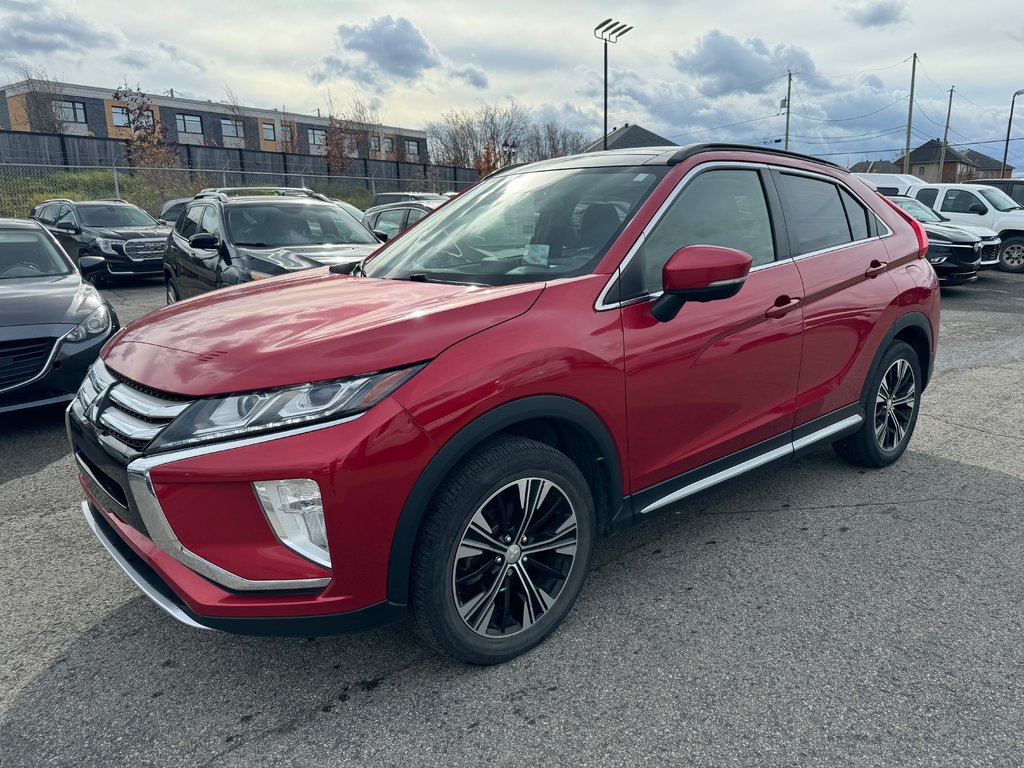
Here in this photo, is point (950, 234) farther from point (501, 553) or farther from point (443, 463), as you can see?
point (443, 463)

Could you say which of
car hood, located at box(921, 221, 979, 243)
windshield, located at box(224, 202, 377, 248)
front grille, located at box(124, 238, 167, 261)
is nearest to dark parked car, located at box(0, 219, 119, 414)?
windshield, located at box(224, 202, 377, 248)

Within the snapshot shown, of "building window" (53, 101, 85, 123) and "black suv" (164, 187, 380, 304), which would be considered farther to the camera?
"building window" (53, 101, 85, 123)

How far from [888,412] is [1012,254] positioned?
14188 mm

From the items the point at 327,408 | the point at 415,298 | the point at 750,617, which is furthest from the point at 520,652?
the point at 415,298

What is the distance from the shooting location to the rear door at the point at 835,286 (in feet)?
11.9

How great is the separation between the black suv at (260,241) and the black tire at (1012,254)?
1385cm

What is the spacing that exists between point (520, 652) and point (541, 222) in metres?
1.76

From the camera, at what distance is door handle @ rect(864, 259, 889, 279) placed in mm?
3979

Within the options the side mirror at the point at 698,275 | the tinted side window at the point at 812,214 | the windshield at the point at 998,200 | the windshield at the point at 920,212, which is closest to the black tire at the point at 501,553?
the side mirror at the point at 698,275

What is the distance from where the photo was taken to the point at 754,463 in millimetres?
3430

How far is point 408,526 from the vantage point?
2264mm

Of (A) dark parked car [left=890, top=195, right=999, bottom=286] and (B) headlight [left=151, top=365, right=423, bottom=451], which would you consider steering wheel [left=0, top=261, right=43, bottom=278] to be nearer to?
(B) headlight [left=151, top=365, right=423, bottom=451]

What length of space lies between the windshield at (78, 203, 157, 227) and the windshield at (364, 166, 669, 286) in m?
12.8

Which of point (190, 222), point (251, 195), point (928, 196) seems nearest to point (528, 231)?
point (190, 222)
